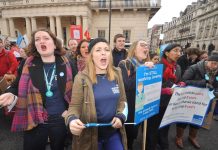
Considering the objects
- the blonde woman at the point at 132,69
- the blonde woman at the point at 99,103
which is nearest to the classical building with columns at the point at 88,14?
the blonde woman at the point at 132,69

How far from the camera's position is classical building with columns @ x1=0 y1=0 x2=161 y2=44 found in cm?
2502

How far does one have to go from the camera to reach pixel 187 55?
5.89 m

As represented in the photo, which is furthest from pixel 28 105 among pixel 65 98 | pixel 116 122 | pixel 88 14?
pixel 88 14

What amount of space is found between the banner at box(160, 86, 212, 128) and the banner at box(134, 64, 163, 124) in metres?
0.53

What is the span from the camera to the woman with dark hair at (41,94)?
1.97 metres

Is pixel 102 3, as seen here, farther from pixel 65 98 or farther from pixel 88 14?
pixel 65 98

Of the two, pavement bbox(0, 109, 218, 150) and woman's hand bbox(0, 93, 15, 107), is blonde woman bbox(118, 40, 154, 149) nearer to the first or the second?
pavement bbox(0, 109, 218, 150)

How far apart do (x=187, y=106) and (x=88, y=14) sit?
25111 millimetres

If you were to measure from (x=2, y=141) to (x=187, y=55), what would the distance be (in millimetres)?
6481

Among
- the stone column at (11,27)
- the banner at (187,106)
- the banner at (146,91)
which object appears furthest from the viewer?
the stone column at (11,27)

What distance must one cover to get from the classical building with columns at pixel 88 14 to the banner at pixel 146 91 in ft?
78.2

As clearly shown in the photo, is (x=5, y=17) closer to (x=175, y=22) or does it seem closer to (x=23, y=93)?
(x=23, y=93)

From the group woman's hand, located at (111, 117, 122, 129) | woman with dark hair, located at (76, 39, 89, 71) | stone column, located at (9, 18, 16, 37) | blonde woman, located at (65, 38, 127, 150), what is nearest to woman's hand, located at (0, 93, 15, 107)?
blonde woman, located at (65, 38, 127, 150)

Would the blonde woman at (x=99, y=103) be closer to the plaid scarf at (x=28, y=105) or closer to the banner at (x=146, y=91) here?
the banner at (x=146, y=91)
